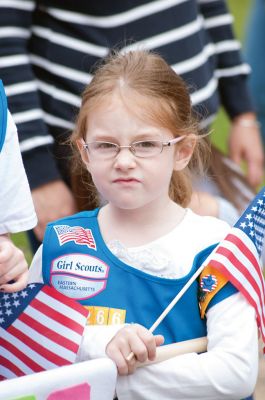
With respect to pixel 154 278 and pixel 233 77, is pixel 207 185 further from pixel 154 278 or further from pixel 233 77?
pixel 154 278

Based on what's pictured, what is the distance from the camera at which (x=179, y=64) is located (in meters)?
3.84

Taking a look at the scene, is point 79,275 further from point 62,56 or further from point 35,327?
point 62,56

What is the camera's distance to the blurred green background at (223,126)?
655 cm

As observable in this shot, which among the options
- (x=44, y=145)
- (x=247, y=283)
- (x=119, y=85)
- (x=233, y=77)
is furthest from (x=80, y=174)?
(x=233, y=77)

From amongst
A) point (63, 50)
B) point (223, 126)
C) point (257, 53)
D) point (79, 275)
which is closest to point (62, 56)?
point (63, 50)

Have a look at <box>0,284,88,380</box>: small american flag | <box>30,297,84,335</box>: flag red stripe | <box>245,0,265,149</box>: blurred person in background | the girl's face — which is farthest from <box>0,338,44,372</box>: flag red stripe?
<box>245,0,265,149</box>: blurred person in background

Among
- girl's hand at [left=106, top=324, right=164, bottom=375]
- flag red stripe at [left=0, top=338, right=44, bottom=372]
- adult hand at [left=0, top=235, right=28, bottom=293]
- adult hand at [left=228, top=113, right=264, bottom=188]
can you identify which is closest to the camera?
girl's hand at [left=106, top=324, right=164, bottom=375]

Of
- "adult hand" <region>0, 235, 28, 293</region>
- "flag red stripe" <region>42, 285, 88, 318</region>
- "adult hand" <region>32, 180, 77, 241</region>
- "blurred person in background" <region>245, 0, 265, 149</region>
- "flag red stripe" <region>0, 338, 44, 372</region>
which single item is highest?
"adult hand" <region>0, 235, 28, 293</region>

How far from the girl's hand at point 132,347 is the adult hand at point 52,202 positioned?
1254mm

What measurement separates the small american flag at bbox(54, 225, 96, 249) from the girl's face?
120 mm

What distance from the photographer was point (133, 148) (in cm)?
270

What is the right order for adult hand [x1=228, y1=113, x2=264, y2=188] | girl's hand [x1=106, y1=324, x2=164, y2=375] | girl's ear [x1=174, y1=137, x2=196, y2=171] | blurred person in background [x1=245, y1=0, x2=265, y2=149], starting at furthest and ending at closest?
1. blurred person in background [x1=245, y1=0, x2=265, y2=149]
2. adult hand [x1=228, y1=113, x2=264, y2=188]
3. girl's ear [x1=174, y1=137, x2=196, y2=171]
4. girl's hand [x1=106, y1=324, x2=164, y2=375]

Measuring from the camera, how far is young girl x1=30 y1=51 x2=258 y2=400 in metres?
2.55

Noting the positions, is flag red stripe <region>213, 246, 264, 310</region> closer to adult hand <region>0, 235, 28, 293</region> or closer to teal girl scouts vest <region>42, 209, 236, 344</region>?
teal girl scouts vest <region>42, 209, 236, 344</region>
